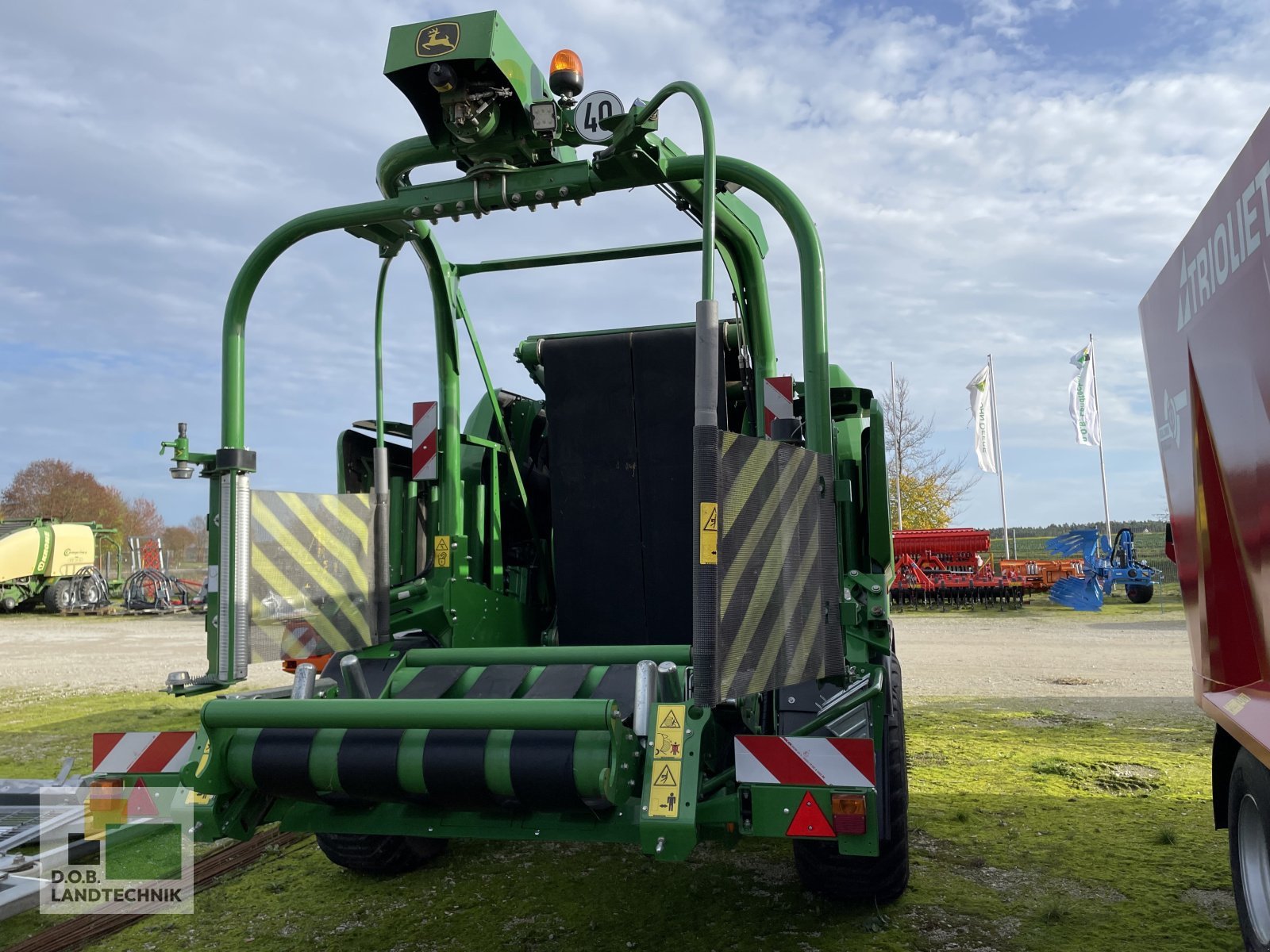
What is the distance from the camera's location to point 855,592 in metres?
3.89

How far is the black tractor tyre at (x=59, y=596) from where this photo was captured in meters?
25.7

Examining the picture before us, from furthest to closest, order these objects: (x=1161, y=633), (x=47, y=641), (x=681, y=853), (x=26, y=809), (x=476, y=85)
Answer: (x=47, y=641) → (x=1161, y=633) → (x=26, y=809) → (x=476, y=85) → (x=681, y=853)

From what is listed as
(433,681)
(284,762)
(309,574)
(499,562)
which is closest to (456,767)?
(284,762)

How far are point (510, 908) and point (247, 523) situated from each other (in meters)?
2.02

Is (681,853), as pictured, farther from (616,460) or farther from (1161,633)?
(1161,633)

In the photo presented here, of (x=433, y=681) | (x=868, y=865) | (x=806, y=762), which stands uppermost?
(x=433, y=681)

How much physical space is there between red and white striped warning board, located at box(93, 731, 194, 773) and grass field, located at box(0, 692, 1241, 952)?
0.87 metres

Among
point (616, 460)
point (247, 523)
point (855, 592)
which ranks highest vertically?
point (616, 460)

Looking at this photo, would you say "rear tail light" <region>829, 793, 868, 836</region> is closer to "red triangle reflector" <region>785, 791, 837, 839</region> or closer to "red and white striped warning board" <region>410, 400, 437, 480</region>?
"red triangle reflector" <region>785, 791, 837, 839</region>

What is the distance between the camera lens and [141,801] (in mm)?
3488

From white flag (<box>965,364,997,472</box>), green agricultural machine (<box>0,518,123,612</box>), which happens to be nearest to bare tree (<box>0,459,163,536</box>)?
green agricultural machine (<box>0,518,123,612</box>)

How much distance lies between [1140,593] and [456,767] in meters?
21.7

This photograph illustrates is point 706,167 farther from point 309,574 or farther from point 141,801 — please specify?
point 141,801

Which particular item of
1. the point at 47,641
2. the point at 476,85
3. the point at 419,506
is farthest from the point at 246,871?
the point at 47,641
